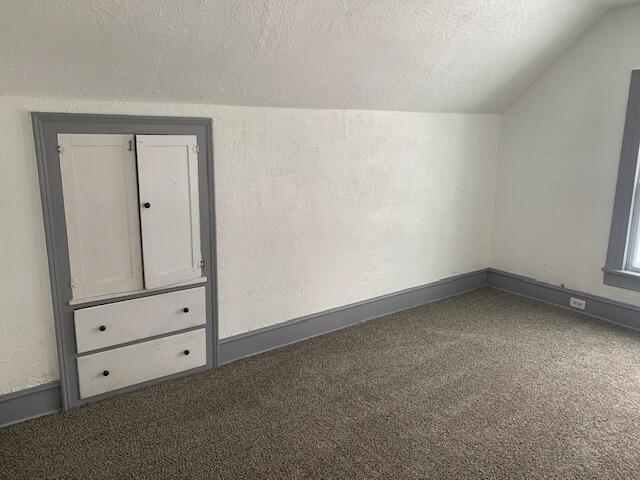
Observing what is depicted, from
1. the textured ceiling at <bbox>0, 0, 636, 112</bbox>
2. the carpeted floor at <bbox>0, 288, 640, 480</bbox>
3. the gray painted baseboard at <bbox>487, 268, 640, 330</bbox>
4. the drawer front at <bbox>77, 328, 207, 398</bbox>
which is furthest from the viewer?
the gray painted baseboard at <bbox>487, 268, 640, 330</bbox>

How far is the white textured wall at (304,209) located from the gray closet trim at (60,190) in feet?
0.14

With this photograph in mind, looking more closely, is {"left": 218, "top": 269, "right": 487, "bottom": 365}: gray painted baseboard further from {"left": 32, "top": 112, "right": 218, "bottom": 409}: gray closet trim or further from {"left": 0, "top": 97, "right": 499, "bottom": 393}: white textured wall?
{"left": 32, "top": 112, "right": 218, "bottom": 409}: gray closet trim

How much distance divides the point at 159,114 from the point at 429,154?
205cm

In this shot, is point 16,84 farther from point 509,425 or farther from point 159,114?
point 509,425

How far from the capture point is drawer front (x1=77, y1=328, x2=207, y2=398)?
2.50 meters

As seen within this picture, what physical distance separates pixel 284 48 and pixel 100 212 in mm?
1186

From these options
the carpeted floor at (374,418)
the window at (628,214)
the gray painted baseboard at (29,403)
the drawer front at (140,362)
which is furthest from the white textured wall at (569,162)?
the gray painted baseboard at (29,403)

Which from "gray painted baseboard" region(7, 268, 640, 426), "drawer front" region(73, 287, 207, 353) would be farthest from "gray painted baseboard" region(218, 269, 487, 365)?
"drawer front" region(73, 287, 207, 353)

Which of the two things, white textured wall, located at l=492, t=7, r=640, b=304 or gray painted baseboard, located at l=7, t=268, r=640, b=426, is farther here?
white textured wall, located at l=492, t=7, r=640, b=304

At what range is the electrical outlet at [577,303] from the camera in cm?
382

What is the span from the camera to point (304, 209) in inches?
124

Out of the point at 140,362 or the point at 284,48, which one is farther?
the point at 140,362

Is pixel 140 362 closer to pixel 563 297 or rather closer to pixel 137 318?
pixel 137 318

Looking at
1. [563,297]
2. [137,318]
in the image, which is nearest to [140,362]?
[137,318]
